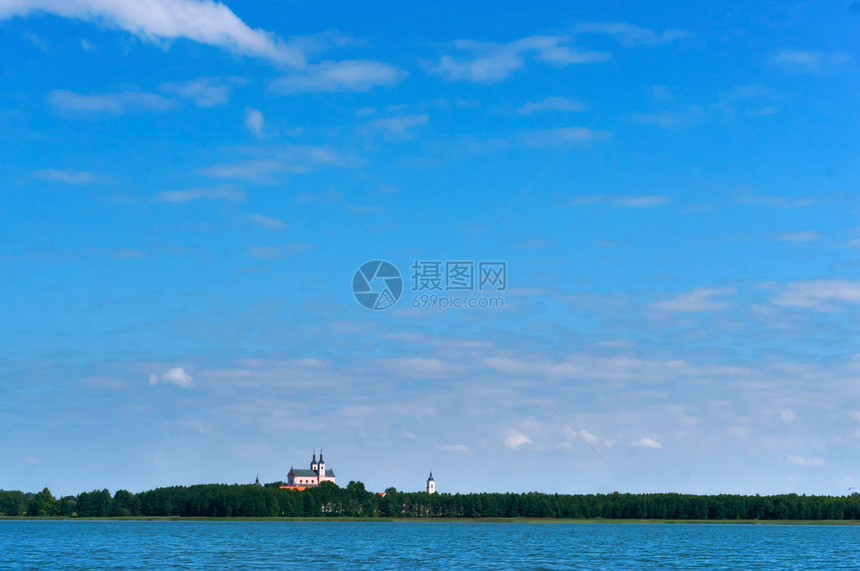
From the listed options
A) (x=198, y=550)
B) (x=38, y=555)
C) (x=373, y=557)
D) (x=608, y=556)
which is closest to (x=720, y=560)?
(x=608, y=556)

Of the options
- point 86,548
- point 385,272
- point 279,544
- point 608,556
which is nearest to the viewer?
point 385,272

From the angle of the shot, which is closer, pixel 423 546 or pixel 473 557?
pixel 473 557

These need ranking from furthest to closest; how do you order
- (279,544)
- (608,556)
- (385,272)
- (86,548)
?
(279,544) < (86,548) < (608,556) < (385,272)

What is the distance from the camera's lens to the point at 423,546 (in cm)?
10488

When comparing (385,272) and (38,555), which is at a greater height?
(385,272)

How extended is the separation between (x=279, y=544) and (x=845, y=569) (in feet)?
197

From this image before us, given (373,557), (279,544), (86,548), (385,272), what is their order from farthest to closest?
(279,544) < (86,548) < (373,557) < (385,272)

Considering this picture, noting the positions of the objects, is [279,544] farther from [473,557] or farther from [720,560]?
[720,560]

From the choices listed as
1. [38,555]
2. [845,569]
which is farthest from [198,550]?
[845,569]

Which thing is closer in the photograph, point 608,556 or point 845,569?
point 845,569

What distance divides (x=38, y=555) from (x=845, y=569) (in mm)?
72552

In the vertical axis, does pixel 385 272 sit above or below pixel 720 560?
above

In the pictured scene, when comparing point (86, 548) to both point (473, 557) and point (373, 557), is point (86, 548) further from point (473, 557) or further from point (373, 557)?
point (473, 557)

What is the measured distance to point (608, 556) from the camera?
289 ft
